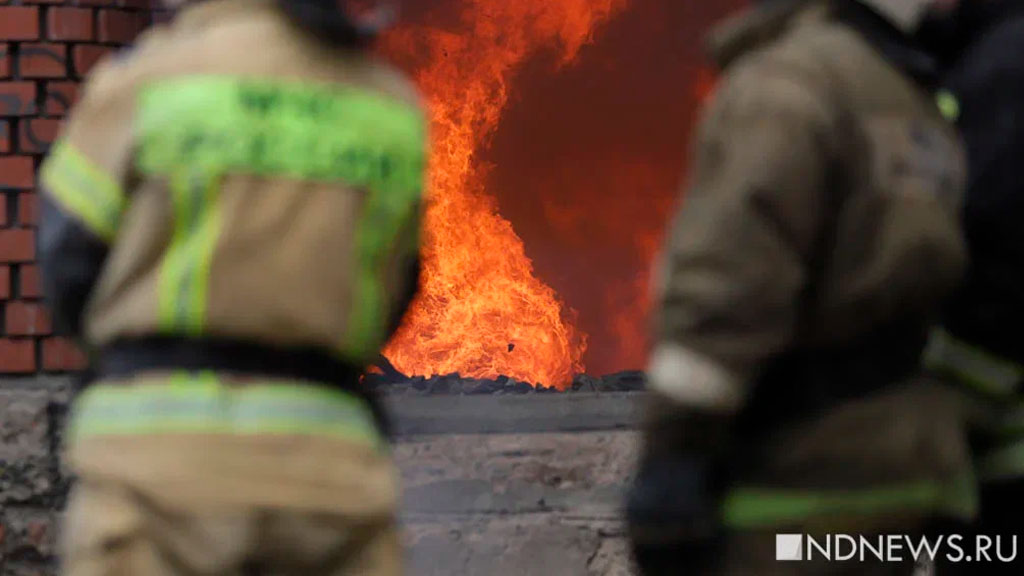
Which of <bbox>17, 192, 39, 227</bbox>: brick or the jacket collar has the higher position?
the jacket collar

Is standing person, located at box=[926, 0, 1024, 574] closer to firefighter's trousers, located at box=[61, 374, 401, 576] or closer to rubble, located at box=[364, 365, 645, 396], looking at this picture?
firefighter's trousers, located at box=[61, 374, 401, 576]

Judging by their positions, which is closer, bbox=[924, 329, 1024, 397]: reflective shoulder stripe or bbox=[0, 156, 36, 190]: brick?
bbox=[924, 329, 1024, 397]: reflective shoulder stripe

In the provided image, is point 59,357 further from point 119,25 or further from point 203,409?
point 203,409

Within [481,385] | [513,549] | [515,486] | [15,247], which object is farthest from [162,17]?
[513,549]

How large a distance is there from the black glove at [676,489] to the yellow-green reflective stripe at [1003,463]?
2.77 ft

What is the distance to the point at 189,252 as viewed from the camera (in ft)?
7.75

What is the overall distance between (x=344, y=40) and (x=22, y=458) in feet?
9.28

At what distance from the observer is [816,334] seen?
8.04 ft

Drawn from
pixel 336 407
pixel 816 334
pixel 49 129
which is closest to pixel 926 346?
pixel 816 334

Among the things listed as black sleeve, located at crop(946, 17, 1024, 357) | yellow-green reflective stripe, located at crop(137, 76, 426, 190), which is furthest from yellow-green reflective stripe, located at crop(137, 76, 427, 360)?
black sleeve, located at crop(946, 17, 1024, 357)

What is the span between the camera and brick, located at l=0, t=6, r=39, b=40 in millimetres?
4820

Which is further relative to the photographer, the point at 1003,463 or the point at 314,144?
the point at 1003,463

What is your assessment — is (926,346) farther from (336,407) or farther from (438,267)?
(438,267)

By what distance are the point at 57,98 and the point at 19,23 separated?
0.88 feet
